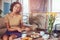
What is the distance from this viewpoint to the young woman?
1616 mm

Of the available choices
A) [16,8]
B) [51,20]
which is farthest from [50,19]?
[16,8]

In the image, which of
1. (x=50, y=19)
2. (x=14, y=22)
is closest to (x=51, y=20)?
(x=50, y=19)

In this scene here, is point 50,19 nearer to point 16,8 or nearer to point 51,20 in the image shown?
point 51,20

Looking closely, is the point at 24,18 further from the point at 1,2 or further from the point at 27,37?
the point at 1,2

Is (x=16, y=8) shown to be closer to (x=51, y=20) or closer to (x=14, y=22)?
(x=14, y=22)

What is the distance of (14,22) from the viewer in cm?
164

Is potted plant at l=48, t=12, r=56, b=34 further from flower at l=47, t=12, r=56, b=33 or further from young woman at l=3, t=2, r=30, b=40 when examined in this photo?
young woman at l=3, t=2, r=30, b=40

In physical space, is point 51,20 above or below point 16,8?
below

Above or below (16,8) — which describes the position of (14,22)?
below

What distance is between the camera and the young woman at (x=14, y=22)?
1.62 metres

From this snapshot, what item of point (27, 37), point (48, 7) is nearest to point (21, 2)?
point (48, 7)

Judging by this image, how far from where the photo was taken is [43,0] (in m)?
1.62

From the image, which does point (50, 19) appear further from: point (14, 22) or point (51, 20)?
point (14, 22)

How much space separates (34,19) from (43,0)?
26cm
